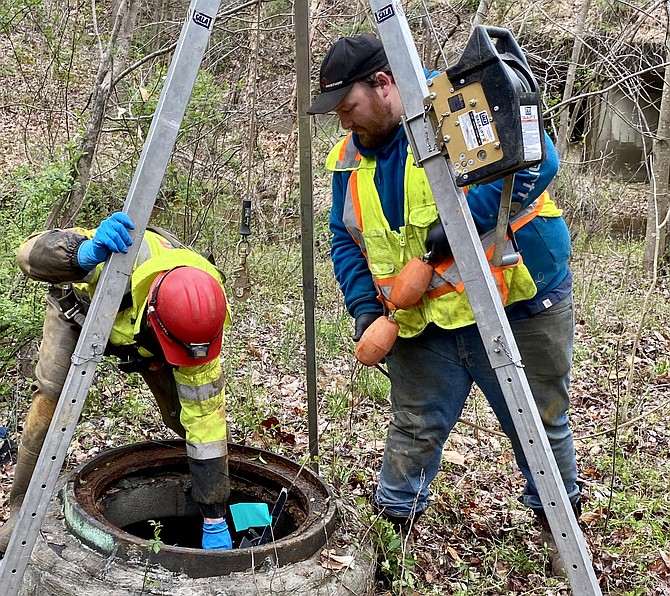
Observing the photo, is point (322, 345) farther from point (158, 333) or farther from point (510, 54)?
point (510, 54)

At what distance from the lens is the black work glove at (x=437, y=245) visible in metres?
A: 2.93

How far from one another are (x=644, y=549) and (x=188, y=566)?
2.28 metres

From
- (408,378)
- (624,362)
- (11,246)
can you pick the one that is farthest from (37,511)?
(624,362)

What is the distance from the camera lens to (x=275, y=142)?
12.3 metres

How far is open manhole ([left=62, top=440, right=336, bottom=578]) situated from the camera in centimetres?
286

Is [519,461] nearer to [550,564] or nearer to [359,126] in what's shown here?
[550,564]

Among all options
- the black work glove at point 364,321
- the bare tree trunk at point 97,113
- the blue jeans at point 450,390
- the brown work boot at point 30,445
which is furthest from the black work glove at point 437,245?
the bare tree trunk at point 97,113

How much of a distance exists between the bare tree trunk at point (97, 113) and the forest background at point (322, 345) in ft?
0.05

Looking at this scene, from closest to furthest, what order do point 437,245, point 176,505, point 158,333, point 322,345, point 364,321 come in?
point 437,245
point 158,333
point 364,321
point 176,505
point 322,345

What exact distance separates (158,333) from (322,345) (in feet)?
10.7

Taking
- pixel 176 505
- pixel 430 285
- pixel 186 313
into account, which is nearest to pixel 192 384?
pixel 186 313

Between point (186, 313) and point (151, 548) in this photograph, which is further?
point (186, 313)

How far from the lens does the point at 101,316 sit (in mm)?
2533

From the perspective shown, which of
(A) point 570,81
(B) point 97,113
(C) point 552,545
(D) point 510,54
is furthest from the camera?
(A) point 570,81
